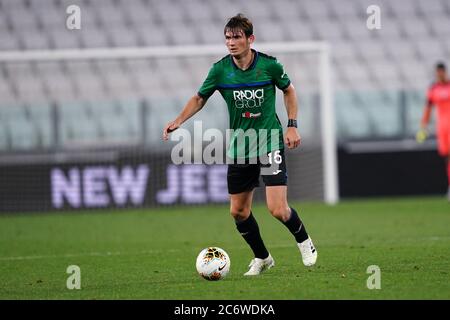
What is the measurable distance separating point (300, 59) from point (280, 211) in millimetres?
10025

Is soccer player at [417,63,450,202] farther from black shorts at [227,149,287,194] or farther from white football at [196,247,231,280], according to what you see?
white football at [196,247,231,280]

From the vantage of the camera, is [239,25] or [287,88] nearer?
[239,25]

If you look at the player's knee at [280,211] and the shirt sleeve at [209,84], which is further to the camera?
the shirt sleeve at [209,84]

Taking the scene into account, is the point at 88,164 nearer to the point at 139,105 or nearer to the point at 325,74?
the point at 139,105

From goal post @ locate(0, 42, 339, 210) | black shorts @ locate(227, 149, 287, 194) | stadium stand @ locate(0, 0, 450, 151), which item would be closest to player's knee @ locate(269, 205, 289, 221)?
black shorts @ locate(227, 149, 287, 194)

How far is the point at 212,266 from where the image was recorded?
25.1ft

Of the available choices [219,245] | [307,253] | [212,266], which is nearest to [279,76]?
[307,253]

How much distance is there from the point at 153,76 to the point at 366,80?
195 inches

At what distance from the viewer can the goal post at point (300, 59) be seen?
54.2 feet

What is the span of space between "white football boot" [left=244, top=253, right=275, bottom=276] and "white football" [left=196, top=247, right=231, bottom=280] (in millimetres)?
402

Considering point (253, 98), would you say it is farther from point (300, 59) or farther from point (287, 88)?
point (300, 59)

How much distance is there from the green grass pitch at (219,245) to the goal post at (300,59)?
0.70m

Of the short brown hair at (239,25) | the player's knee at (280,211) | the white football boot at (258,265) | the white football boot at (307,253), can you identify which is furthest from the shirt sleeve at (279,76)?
the white football boot at (258,265)

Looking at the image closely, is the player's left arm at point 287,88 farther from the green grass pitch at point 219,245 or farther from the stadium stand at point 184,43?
the stadium stand at point 184,43
